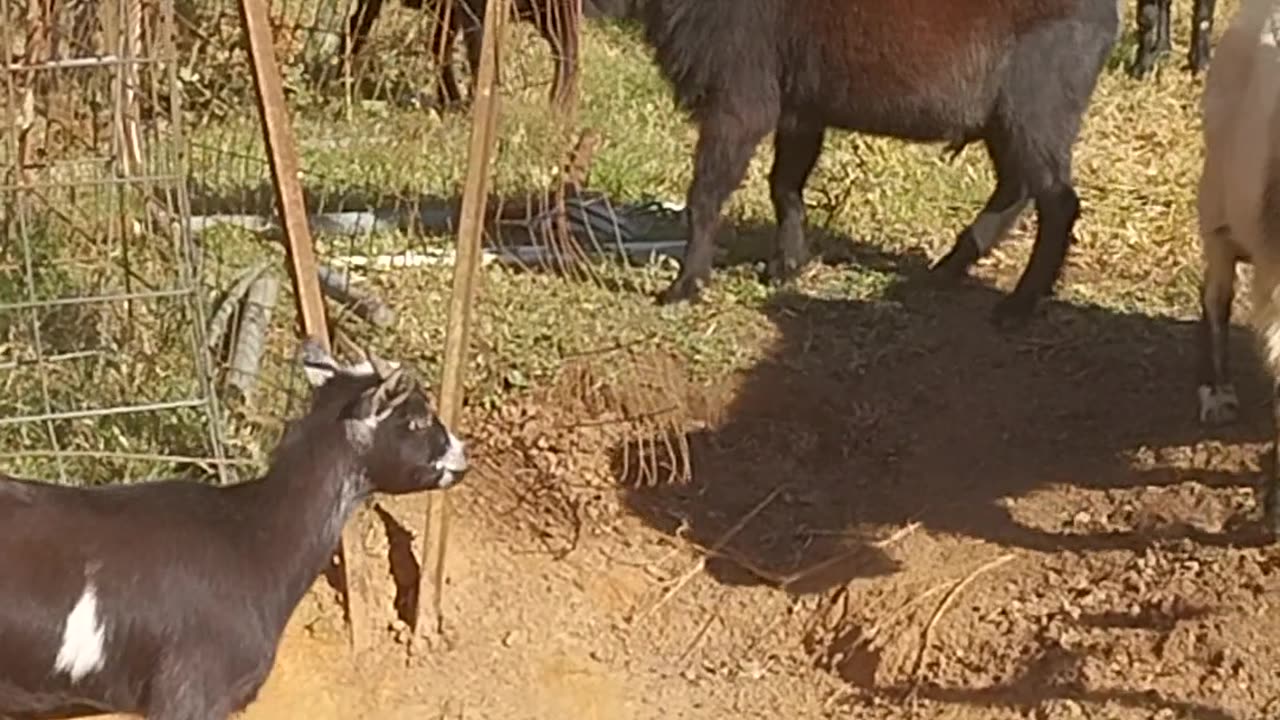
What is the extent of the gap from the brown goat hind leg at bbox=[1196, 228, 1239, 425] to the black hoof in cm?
139

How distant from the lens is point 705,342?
7359 mm

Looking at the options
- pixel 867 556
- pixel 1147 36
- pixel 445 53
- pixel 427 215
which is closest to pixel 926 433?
pixel 867 556

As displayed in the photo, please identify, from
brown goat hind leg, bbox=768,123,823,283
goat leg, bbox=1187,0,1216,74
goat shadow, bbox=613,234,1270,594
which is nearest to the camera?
goat shadow, bbox=613,234,1270,594

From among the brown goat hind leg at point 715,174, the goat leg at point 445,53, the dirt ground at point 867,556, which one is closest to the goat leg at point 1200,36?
the dirt ground at point 867,556

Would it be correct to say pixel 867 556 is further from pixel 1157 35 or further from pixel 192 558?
pixel 1157 35

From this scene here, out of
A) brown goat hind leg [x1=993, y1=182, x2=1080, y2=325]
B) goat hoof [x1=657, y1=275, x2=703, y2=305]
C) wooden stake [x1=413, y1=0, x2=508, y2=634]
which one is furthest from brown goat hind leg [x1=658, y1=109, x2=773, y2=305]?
wooden stake [x1=413, y1=0, x2=508, y2=634]

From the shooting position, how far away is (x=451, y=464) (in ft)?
16.3

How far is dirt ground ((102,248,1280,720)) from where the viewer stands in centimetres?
571

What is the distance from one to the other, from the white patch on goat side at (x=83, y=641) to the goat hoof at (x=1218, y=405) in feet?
11.9

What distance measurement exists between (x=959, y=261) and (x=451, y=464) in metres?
3.56

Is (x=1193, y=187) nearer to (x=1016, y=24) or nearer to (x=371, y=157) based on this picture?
(x=1016, y=24)

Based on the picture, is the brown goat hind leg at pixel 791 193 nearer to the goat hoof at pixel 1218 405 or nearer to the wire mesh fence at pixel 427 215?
the wire mesh fence at pixel 427 215

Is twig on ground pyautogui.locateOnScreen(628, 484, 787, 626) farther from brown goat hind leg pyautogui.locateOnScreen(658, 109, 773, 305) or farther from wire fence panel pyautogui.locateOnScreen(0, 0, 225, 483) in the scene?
wire fence panel pyautogui.locateOnScreen(0, 0, 225, 483)

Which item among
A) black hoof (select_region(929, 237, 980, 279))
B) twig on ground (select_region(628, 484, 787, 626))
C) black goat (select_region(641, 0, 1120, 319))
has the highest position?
black goat (select_region(641, 0, 1120, 319))
